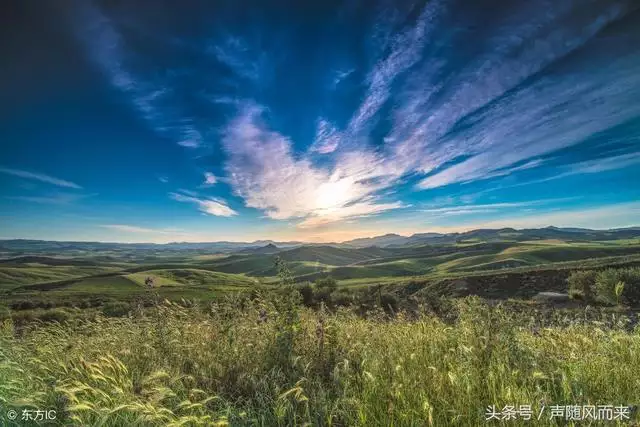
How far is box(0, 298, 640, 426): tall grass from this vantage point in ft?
11.6

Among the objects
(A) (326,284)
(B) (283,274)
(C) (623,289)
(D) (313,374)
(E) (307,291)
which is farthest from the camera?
(A) (326,284)

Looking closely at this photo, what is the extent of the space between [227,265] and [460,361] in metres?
197

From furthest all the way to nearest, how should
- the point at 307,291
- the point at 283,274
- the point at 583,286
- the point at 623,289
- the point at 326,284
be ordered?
1. the point at 326,284
2. the point at 307,291
3. the point at 583,286
4. the point at 623,289
5. the point at 283,274

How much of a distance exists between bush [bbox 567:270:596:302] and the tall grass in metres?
19.7

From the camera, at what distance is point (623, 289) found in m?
18.9

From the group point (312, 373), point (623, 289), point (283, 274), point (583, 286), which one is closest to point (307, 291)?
point (583, 286)

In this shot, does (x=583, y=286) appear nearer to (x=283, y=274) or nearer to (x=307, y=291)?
(x=307, y=291)

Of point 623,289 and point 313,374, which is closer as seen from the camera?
point 313,374

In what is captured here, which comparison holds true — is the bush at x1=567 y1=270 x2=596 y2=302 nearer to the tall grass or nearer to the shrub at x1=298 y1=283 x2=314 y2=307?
the tall grass

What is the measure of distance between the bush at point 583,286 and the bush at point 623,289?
0.85 metres

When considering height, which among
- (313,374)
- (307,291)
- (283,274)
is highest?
(283,274)

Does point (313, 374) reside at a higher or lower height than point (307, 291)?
higher

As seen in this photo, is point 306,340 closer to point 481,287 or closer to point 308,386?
point 308,386

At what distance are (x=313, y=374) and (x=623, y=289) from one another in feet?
74.4
